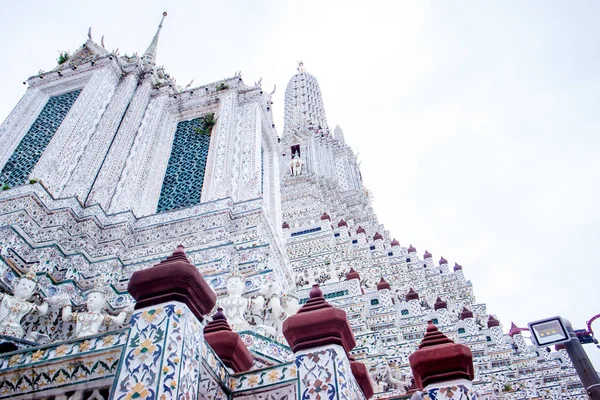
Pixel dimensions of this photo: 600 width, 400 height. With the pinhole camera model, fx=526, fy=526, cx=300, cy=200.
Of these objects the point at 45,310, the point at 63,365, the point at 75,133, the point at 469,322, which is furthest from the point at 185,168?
the point at 469,322

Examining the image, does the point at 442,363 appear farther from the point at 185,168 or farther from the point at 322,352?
the point at 185,168

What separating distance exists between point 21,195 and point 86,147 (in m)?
1.84

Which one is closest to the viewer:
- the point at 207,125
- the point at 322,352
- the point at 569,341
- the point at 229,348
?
the point at 322,352

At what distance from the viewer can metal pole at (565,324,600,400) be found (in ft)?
13.0

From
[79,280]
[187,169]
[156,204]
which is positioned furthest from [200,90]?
[79,280]

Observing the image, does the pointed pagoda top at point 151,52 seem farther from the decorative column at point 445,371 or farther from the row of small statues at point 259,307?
the decorative column at point 445,371

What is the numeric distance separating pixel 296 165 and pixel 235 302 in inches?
810

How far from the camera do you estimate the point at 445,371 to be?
3324mm

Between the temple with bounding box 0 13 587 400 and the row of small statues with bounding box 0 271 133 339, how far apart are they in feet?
0.06

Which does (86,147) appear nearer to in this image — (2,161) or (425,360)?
(2,161)

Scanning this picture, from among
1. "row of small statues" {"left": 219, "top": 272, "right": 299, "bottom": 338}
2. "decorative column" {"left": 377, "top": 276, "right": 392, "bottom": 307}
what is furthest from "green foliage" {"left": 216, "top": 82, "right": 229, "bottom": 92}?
"decorative column" {"left": 377, "top": 276, "right": 392, "bottom": 307}

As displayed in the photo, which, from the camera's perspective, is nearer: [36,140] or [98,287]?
[98,287]

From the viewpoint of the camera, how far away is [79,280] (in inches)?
292

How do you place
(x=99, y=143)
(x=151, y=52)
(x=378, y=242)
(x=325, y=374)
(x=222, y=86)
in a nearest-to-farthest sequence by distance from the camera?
(x=325, y=374), (x=99, y=143), (x=222, y=86), (x=151, y=52), (x=378, y=242)
